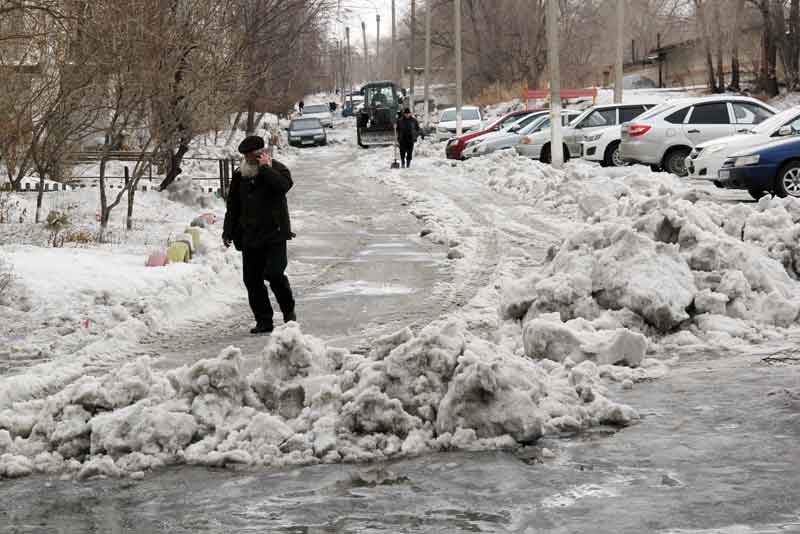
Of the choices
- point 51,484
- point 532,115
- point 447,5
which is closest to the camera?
point 51,484

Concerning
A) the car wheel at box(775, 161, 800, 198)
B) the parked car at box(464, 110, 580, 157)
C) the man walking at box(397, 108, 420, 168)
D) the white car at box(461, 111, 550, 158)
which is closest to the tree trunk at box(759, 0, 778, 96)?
the white car at box(461, 111, 550, 158)

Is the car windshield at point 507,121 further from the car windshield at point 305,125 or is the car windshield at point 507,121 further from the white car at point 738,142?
the car windshield at point 305,125

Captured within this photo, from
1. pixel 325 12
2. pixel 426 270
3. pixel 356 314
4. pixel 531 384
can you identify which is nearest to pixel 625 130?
pixel 325 12

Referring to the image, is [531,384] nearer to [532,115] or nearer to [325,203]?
[325,203]

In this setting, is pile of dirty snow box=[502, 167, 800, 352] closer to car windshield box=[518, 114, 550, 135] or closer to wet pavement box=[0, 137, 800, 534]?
wet pavement box=[0, 137, 800, 534]

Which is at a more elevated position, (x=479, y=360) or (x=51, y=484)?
(x=479, y=360)

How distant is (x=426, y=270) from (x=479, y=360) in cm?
685

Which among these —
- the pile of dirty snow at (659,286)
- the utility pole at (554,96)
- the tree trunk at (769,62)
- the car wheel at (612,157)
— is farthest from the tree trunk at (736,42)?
the pile of dirty snow at (659,286)

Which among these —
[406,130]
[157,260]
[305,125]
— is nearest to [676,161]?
[406,130]

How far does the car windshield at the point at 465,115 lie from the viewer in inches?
1930

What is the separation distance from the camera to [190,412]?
633cm

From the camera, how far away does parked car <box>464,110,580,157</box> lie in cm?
3178

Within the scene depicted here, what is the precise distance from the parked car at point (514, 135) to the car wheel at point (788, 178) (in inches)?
535

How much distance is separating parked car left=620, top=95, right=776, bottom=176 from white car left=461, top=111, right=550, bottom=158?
25.3 feet
